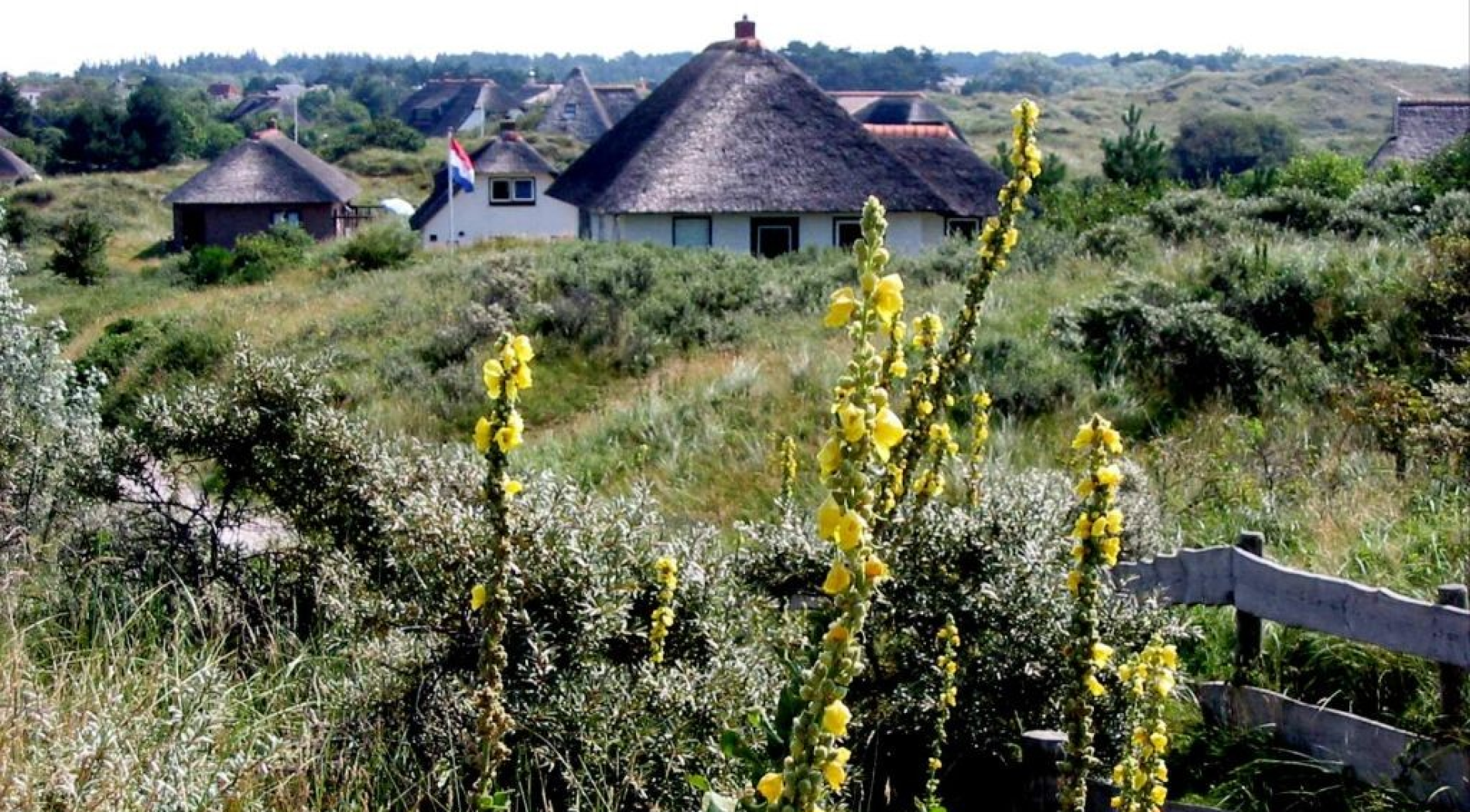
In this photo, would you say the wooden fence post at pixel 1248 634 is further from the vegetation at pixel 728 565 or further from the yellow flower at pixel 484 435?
the yellow flower at pixel 484 435

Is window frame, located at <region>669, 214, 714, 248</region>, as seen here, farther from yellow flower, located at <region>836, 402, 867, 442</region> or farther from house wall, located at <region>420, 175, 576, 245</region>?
yellow flower, located at <region>836, 402, 867, 442</region>

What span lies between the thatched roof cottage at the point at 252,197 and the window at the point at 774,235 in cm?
2280

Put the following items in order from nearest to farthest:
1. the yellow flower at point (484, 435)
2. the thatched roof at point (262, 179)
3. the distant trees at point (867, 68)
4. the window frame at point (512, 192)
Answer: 1. the yellow flower at point (484, 435)
2. the window frame at point (512, 192)
3. the thatched roof at point (262, 179)
4. the distant trees at point (867, 68)

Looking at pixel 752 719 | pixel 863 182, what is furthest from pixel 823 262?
pixel 752 719

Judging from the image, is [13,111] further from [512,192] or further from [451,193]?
[451,193]

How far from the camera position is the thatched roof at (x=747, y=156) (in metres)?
30.3

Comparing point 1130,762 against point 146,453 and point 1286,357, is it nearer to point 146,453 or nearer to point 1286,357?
point 146,453

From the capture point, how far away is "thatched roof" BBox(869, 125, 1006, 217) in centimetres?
3350

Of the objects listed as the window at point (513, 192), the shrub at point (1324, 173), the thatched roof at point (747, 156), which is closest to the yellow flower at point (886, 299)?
the shrub at point (1324, 173)

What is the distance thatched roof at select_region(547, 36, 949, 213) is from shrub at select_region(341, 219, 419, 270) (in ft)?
13.1

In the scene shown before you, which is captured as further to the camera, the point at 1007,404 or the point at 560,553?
the point at 1007,404

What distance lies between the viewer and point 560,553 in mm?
5234

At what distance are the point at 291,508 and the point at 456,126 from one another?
89.5 m

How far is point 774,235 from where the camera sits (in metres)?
31.5
